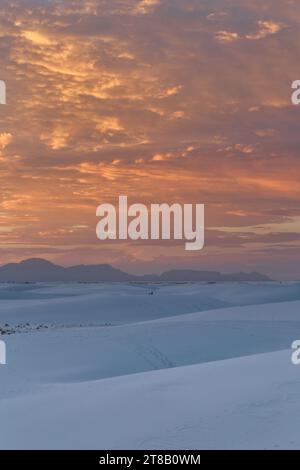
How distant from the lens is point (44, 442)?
9.30m

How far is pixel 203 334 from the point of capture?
77.8 feet

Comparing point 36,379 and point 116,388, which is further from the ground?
point 36,379

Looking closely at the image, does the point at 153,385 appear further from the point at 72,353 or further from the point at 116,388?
the point at 72,353

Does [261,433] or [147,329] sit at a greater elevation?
[147,329]

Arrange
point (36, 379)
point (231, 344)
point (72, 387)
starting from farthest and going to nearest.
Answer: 1. point (231, 344)
2. point (36, 379)
3. point (72, 387)

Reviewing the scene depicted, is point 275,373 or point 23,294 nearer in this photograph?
point 275,373

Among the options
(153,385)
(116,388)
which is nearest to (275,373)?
(153,385)

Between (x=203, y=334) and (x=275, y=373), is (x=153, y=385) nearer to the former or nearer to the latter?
(x=275, y=373)

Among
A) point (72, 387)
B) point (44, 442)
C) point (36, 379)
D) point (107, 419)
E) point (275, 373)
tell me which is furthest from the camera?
point (36, 379)

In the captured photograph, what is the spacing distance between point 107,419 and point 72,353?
11.3 metres
